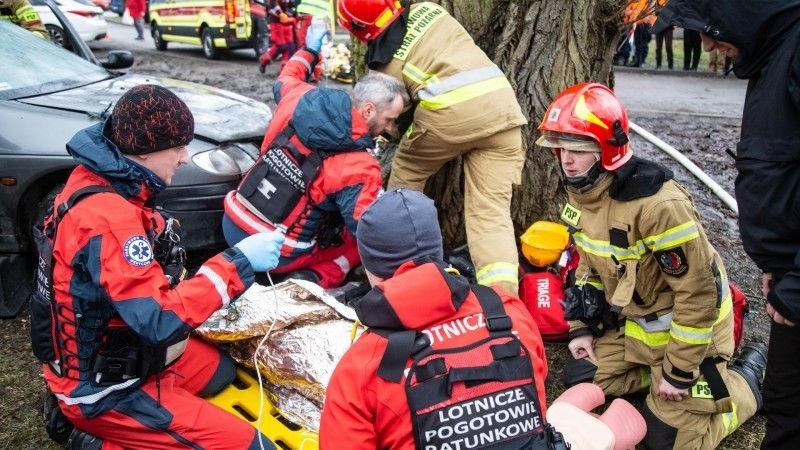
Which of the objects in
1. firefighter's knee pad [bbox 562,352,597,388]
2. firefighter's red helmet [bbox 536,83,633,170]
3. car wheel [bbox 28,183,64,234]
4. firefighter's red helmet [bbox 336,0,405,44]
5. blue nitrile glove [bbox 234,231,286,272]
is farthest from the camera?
car wheel [bbox 28,183,64,234]

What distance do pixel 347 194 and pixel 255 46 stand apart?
10604 mm

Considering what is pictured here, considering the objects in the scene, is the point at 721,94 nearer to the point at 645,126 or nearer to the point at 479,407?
the point at 645,126

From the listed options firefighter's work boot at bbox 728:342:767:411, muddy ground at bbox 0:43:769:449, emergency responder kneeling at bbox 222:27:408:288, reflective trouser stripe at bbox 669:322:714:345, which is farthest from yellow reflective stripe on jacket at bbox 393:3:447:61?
firefighter's work boot at bbox 728:342:767:411

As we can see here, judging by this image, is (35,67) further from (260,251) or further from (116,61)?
(260,251)

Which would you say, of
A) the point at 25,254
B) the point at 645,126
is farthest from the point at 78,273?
the point at 645,126

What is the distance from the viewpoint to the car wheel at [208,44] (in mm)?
13398

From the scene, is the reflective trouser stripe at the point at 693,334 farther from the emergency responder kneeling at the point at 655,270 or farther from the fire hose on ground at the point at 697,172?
the fire hose on ground at the point at 697,172

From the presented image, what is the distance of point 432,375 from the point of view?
172 cm

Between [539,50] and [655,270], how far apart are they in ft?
5.77

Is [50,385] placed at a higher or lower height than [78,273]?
lower

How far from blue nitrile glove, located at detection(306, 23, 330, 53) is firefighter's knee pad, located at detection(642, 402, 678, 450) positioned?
2.98 meters

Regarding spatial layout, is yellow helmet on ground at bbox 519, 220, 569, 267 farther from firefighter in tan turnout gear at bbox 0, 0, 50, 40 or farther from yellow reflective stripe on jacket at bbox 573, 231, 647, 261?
firefighter in tan turnout gear at bbox 0, 0, 50, 40

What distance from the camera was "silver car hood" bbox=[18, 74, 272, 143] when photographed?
4254 millimetres

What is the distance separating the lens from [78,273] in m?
2.41
